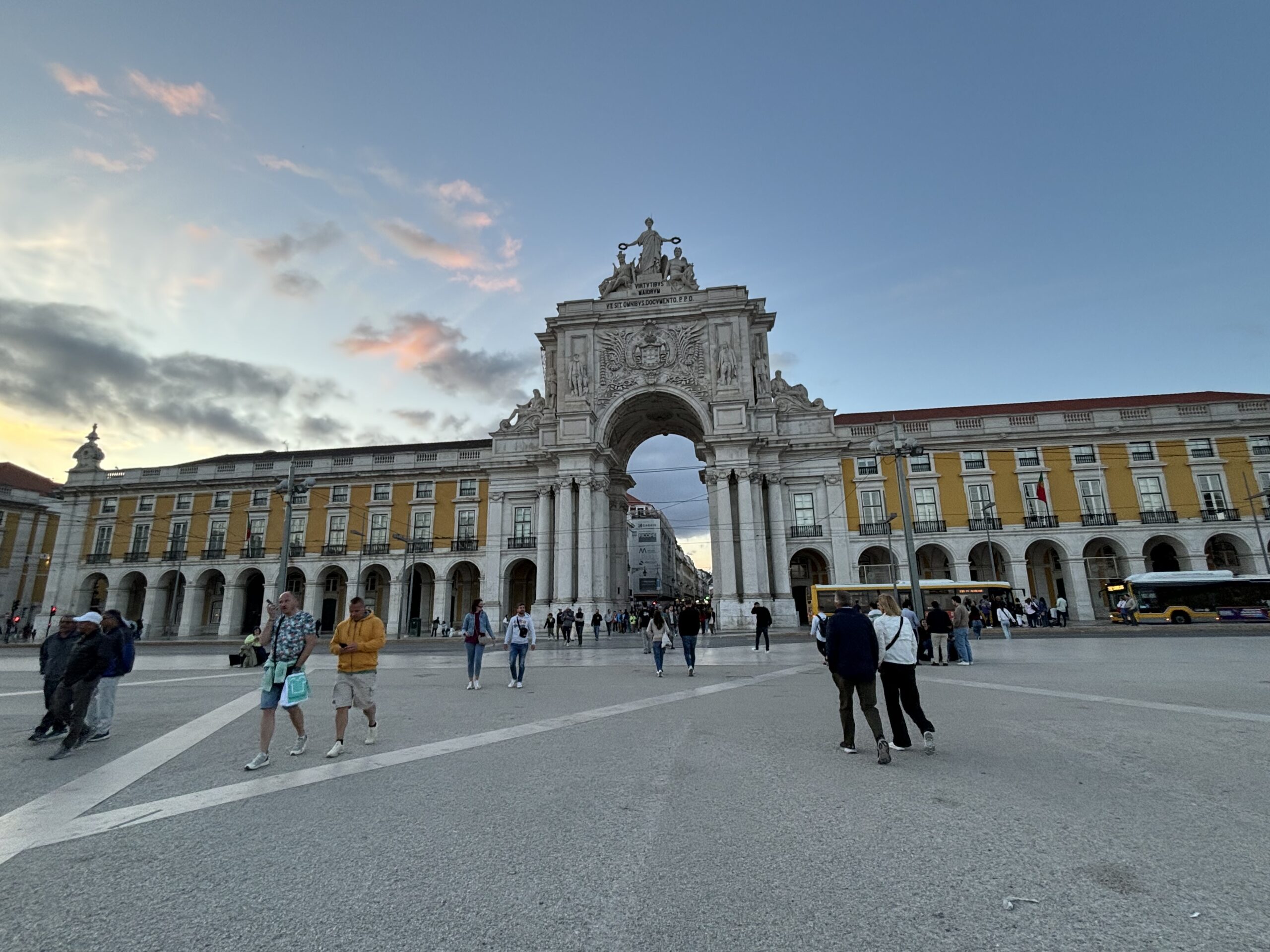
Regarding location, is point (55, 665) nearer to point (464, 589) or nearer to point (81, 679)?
point (81, 679)

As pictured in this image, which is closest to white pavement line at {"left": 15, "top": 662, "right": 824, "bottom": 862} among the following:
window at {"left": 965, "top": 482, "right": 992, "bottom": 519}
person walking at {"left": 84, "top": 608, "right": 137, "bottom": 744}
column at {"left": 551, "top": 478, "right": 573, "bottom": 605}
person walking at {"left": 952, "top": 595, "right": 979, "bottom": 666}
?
person walking at {"left": 84, "top": 608, "right": 137, "bottom": 744}

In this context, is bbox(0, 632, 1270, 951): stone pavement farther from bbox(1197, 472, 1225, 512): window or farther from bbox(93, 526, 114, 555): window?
bbox(93, 526, 114, 555): window

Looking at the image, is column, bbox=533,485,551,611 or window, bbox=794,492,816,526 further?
window, bbox=794,492,816,526

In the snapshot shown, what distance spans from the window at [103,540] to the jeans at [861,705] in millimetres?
56431

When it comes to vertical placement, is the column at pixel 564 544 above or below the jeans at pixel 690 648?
above

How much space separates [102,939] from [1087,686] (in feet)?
41.4

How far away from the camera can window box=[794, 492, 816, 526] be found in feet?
126

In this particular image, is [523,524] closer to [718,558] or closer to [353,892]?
[718,558]

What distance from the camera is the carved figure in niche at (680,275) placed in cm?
4272

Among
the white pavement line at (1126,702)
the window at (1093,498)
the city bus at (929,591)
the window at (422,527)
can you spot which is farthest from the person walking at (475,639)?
the window at (1093,498)

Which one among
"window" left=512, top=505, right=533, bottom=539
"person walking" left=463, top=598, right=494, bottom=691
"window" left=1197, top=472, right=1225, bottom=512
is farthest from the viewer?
"window" left=512, top=505, right=533, bottom=539

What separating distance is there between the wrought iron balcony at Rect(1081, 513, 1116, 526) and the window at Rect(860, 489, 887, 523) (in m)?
11.3

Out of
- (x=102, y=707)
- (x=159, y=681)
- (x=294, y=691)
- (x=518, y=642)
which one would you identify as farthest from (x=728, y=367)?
(x=294, y=691)

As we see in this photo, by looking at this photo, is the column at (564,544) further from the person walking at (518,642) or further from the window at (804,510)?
the person walking at (518,642)
